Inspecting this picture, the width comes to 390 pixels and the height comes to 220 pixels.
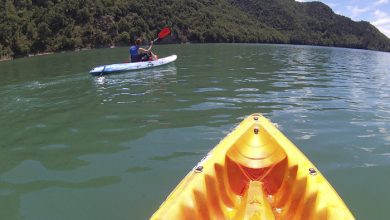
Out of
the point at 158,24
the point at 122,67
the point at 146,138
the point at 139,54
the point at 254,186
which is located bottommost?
the point at 146,138

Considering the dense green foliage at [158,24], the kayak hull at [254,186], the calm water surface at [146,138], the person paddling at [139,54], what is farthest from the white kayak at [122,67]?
the dense green foliage at [158,24]

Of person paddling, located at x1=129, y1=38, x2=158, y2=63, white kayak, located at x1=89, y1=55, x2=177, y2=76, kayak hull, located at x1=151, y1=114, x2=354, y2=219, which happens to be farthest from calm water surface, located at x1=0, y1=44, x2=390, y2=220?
person paddling, located at x1=129, y1=38, x2=158, y2=63

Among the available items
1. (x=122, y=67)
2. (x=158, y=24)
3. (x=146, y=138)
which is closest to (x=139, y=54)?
(x=122, y=67)

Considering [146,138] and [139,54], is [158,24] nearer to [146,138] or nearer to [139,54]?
[139,54]

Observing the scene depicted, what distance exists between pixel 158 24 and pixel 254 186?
7112cm

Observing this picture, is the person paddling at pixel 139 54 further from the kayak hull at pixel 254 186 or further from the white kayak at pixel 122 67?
the kayak hull at pixel 254 186

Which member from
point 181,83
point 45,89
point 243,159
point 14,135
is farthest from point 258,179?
point 45,89

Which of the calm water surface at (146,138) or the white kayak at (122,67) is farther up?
the white kayak at (122,67)

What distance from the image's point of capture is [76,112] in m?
9.79

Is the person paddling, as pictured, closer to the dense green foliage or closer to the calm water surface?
the calm water surface

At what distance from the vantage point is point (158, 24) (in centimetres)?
7288

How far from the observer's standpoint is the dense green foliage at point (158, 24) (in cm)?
4580

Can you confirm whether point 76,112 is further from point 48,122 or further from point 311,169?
point 311,169

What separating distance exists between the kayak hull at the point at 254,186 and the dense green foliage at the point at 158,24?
120ft
